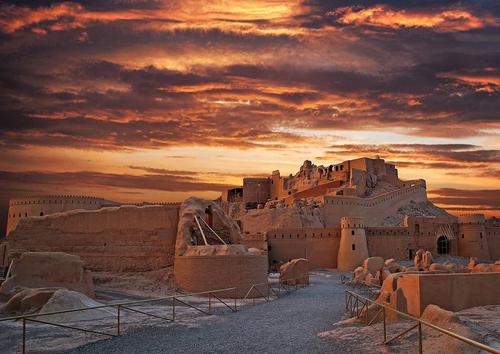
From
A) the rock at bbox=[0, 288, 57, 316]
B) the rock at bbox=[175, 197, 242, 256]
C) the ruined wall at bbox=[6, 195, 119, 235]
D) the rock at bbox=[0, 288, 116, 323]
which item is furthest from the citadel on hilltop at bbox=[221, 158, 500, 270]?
the rock at bbox=[0, 288, 57, 316]

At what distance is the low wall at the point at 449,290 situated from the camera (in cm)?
1107

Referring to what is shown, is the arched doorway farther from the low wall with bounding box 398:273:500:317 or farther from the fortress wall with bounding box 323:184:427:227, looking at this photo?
the low wall with bounding box 398:273:500:317

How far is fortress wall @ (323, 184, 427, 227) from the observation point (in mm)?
45812

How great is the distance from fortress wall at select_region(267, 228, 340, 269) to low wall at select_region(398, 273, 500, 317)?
2469cm

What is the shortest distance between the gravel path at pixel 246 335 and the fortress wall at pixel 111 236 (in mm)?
5342

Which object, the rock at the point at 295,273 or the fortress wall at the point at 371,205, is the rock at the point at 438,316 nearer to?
the rock at the point at 295,273

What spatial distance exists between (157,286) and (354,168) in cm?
3765

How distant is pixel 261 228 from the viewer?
43.4 m

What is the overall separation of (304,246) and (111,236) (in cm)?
1857

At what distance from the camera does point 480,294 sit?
11.7 m

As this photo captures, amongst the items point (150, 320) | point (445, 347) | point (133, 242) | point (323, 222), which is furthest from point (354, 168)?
point (445, 347)

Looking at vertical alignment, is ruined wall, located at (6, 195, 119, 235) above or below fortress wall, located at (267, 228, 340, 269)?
above

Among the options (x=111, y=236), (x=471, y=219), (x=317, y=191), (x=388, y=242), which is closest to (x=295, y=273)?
(x=111, y=236)

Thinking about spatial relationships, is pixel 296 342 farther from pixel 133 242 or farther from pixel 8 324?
pixel 133 242
